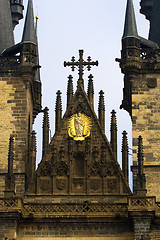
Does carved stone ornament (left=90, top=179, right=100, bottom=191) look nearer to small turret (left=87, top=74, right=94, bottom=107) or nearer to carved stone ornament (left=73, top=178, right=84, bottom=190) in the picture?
carved stone ornament (left=73, top=178, right=84, bottom=190)

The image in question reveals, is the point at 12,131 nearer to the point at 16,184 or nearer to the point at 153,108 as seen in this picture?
the point at 16,184

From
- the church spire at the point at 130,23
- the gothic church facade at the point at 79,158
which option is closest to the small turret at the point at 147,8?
the gothic church facade at the point at 79,158

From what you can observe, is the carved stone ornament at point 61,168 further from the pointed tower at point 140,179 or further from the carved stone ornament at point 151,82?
the carved stone ornament at point 151,82

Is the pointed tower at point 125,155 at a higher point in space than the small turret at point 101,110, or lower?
lower

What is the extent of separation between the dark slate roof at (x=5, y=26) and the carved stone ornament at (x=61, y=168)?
5081 mm

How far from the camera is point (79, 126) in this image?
29438 millimetres

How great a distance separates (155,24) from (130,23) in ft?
5.30

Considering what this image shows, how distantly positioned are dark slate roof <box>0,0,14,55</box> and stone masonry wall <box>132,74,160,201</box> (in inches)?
192

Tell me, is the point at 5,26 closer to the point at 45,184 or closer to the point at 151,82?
the point at 151,82

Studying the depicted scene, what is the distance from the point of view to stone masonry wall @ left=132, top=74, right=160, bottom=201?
28.9m

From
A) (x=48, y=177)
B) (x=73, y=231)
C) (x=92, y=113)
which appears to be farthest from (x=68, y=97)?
(x=73, y=231)

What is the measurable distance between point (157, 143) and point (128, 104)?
2794 millimetres

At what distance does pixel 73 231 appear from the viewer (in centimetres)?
2745

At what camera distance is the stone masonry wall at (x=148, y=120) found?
28.9 meters
